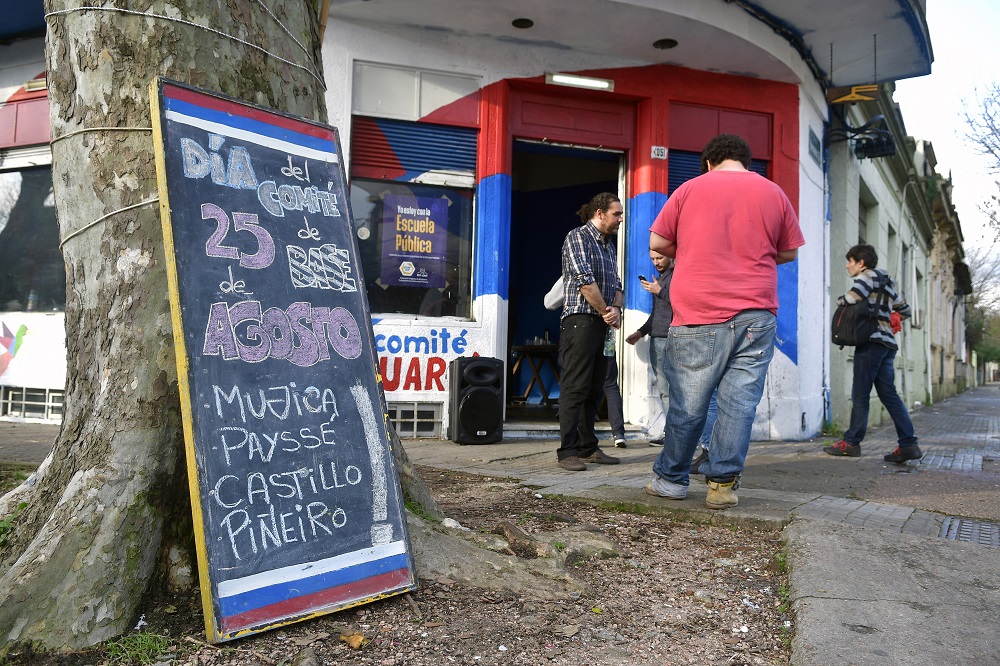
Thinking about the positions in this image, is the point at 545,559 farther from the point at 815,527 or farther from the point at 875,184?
the point at 875,184

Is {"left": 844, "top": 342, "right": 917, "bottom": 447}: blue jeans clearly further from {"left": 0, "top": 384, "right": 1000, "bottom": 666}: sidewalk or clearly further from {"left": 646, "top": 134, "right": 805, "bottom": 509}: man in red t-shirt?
{"left": 646, "top": 134, "right": 805, "bottom": 509}: man in red t-shirt

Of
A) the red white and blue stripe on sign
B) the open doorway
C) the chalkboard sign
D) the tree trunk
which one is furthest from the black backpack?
the open doorway

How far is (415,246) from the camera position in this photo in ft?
Answer: 23.2

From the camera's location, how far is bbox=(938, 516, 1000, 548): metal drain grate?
3.15 metres

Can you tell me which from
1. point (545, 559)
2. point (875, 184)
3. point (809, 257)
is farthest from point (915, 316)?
point (545, 559)

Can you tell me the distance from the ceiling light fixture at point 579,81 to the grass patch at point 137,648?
647cm

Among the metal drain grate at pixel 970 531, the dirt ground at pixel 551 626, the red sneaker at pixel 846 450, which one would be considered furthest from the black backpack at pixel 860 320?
the dirt ground at pixel 551 626

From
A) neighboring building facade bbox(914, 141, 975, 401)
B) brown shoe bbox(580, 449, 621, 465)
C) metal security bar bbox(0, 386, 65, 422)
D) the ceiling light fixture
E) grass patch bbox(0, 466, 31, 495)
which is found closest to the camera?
grass patch bbox(0, 466, 31, 495)

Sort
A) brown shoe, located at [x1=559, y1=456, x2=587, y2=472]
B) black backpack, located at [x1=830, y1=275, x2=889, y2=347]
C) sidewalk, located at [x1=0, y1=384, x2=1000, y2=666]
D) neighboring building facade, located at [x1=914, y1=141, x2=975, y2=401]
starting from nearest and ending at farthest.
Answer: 1. sidewalk, located at [x1=0, y1=384, x2=1000, y2=666]
2. brown shoe, located at [x1=559, y1=456, x2=587, y2=472]
3. black backpack, located at [x1=830, y1=275, x2=889, y2=347]
4. neighboring building facade, located at [x1=914, y1=141, x2=975, y2=401]

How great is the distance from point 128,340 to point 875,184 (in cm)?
1254

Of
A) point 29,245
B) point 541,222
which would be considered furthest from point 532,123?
point 29,245

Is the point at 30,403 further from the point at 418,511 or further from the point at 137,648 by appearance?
the point at 137,648

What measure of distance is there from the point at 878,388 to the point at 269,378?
18.2 feet

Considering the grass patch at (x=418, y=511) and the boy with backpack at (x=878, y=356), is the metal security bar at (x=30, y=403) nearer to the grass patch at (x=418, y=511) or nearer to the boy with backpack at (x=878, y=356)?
the grass patch at (x=418, y=511)
